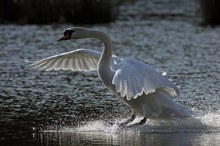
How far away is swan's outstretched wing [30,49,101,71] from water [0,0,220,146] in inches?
25.3

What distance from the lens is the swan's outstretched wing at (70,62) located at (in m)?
12.9

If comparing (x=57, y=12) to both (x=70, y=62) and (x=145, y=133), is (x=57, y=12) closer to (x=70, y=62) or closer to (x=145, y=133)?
(x=70, y=62)

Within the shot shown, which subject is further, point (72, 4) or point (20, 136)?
point (72, 4)

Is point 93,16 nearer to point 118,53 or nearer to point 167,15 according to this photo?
point 167,15

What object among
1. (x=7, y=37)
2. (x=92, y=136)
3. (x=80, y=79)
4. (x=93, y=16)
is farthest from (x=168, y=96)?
(x=93, y=16)

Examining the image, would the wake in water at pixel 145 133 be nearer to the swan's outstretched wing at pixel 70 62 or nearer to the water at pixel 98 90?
the water at pixel 98 90

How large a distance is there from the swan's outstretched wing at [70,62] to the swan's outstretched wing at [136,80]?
2.03 meters

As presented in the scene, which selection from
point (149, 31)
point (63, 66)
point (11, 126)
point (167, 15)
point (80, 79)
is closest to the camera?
point (11, 126)

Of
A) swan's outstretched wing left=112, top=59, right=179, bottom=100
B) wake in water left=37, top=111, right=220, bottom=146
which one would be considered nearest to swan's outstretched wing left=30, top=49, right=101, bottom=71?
wake in water left=37, top=111, right=220, bottom=146

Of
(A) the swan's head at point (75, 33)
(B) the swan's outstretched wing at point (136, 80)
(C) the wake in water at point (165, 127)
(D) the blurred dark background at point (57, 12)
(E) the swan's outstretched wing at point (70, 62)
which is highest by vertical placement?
(A) the swan's head at point (75, 33)

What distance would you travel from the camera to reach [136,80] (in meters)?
10.4

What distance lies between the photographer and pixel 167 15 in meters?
31.4

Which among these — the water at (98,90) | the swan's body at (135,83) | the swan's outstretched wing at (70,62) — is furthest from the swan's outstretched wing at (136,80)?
the swan's outstretched wing at (70,62)

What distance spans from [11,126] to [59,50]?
32.3ft
